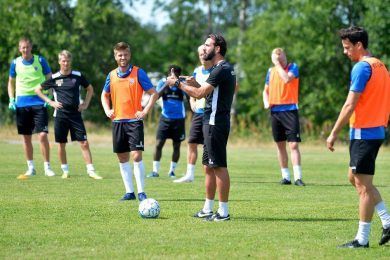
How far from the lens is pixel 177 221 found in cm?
1024

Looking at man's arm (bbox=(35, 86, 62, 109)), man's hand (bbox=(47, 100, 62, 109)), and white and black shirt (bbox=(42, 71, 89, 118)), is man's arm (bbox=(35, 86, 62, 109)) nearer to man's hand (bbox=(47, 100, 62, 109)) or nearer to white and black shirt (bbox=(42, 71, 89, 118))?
man's hand (bbox=(47, 100, 62, 109))

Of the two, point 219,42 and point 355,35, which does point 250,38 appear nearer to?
point 219,42

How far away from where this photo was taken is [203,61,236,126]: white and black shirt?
33.0ft

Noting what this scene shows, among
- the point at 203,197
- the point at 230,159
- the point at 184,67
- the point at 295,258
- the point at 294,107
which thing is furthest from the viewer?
the point at 184,67

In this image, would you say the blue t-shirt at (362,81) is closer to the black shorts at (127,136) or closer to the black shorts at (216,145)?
the black shorts at (216,145)

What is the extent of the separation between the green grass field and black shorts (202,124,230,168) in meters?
0.79

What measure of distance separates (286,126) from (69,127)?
432 cm

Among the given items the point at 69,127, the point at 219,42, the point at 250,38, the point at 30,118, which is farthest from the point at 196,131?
the point at 250,38

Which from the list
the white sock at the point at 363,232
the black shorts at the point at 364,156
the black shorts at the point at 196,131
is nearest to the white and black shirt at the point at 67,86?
the black shorts at the point at 196,131

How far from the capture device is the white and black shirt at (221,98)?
33.0ft

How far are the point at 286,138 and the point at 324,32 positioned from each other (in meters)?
28.6

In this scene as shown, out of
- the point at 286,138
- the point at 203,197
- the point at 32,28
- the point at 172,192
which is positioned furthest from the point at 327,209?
the point at 32,28

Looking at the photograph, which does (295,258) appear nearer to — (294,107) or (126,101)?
(126,101)

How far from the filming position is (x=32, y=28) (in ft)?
154
